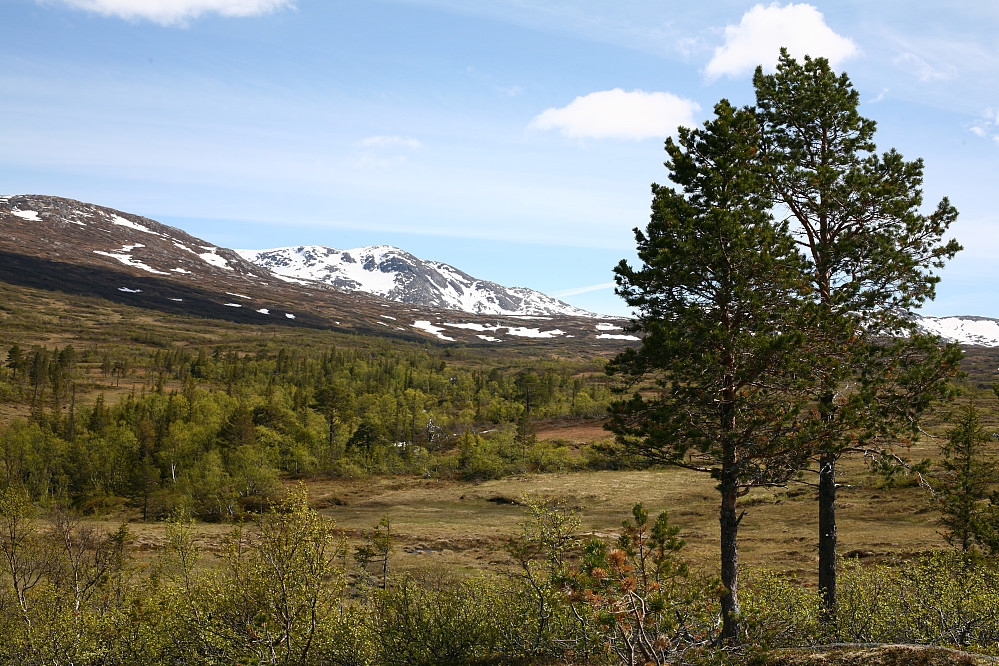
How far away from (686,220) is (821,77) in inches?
307

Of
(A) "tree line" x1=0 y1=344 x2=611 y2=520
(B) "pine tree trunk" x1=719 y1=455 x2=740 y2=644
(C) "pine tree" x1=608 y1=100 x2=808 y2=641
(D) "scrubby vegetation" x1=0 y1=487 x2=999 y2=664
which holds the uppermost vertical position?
(C) "pine tree" x1=608 y1=100 x2=808 y2=641

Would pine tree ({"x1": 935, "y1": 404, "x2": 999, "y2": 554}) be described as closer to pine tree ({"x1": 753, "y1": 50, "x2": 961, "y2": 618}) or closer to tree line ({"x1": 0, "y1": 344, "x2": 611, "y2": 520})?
pine tree ({"x1": 753, "y1": 50, "x2": 961, "y2": 618})

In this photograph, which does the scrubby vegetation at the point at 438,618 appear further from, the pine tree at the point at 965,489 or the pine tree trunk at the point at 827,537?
the pine tree at the point at 965,489

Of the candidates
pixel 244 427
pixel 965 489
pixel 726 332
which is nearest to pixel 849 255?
pixel 726 332

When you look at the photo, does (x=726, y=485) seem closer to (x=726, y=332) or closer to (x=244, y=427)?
(x=726, y=332)

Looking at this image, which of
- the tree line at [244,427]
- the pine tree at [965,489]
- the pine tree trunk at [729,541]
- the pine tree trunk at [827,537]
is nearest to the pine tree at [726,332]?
the pine tree trunk at [729,541]

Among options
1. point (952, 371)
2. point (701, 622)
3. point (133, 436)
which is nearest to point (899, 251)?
point (952, 371)

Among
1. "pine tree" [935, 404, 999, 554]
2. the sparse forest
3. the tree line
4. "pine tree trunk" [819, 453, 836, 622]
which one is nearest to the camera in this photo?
the sparse forest

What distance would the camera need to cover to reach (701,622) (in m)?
14.6

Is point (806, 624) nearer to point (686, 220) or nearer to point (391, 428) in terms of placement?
point (686, 220)

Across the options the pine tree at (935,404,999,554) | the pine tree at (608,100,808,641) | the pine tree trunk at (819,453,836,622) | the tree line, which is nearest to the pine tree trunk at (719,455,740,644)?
the pine tree at (608,100,808,641)

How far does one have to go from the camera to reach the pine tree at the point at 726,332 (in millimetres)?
13180

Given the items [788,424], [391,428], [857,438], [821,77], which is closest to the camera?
[857,438]

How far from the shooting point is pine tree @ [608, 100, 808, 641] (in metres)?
13.2
